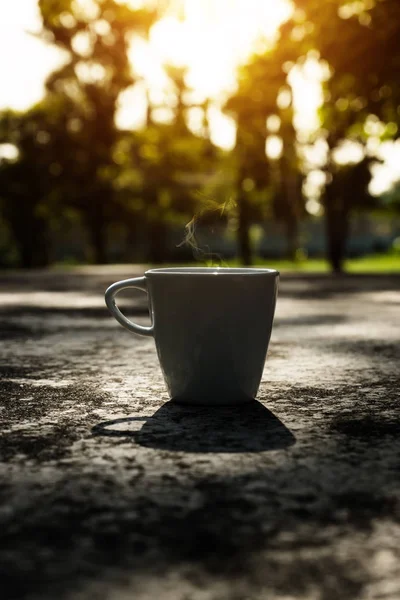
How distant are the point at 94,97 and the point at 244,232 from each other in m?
8.19

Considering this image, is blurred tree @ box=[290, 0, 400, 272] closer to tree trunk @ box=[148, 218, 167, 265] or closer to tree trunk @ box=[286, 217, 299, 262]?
tree trunk @ box=[286, 217, 299, 262]

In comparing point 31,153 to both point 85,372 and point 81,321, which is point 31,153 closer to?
point 81,321

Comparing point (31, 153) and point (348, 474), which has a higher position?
point (31, 153)

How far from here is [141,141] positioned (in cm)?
2930

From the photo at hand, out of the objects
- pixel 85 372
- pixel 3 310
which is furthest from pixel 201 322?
pixel 3 310

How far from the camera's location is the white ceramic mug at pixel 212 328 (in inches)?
85.2

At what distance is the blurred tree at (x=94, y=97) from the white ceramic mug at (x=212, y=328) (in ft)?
77.4

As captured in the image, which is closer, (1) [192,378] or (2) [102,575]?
(2) [102,575]

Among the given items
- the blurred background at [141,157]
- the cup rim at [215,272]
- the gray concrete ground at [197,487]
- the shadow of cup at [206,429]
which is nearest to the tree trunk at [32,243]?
the blurred background at [141,157]

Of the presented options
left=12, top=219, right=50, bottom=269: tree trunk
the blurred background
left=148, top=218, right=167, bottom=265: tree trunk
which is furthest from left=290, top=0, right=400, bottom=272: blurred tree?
left=12, top=219, right=50, bottom=269: tree trunk

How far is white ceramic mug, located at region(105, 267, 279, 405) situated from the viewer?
7.10 ft

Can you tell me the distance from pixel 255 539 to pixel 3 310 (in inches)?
Result: 196

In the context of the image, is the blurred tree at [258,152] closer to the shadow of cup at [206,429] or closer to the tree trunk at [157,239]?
the tree trunk at [157,239]

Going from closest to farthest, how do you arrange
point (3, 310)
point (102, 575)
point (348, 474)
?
1. point (102, 575)
2. point (348, 474)
3. point (3, 310)
